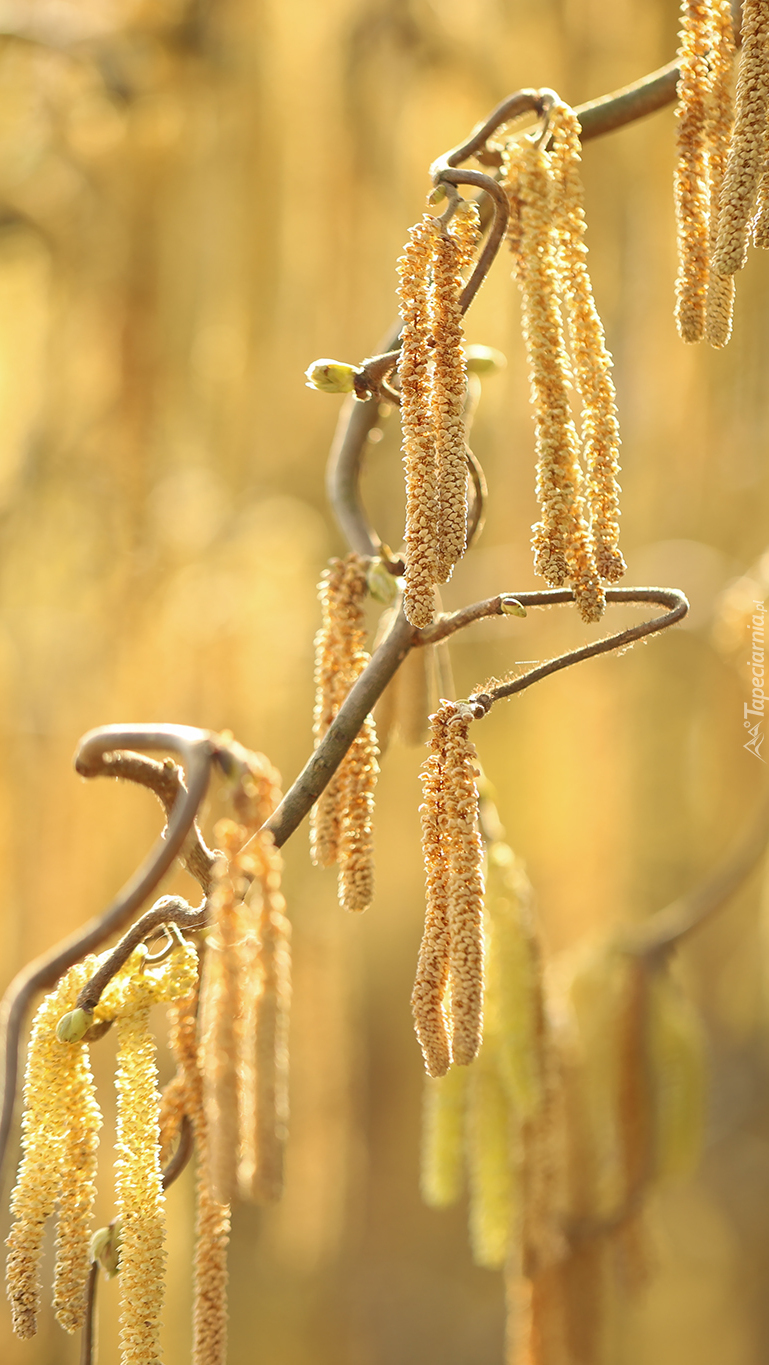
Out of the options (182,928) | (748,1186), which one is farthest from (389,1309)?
(182,928)

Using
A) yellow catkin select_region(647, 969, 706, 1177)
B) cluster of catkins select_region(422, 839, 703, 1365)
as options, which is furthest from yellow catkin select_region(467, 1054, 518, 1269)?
yellow catkin select_region(647, 969, 706, 1177)

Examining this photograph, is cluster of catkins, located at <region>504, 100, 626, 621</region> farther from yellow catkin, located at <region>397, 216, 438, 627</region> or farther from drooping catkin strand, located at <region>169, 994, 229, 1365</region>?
drooping catkin strand, located at <region>169, 994, 229, 1365</region>

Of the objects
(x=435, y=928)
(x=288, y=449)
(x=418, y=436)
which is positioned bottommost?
(x=435, y=928)

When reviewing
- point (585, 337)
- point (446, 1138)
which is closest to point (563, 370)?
point (585, 337)

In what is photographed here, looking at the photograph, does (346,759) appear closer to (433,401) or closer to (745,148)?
(433,401)

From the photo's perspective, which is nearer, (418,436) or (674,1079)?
(418,436)

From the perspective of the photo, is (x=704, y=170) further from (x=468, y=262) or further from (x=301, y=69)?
(x=301, y=69)
